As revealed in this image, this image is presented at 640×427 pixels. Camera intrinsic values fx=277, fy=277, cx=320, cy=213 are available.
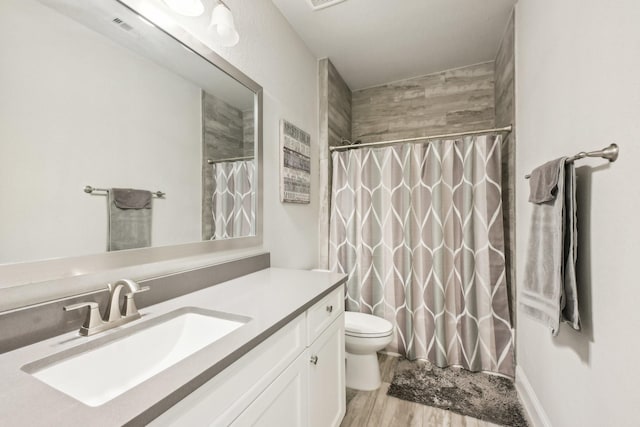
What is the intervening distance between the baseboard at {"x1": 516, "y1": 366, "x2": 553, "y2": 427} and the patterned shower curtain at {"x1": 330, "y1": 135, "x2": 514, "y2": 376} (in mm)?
149

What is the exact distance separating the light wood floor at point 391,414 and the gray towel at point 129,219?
4.62 feet

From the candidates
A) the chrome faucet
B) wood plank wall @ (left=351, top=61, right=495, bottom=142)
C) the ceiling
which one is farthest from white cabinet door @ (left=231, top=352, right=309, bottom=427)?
wood plank wall @ (left=351, top=61, right=495, bottom=142)

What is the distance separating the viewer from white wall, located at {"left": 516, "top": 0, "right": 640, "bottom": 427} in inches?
30.0

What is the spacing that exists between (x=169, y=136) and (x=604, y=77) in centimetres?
153

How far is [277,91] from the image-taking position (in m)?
1.81

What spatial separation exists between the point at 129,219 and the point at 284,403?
813 mm

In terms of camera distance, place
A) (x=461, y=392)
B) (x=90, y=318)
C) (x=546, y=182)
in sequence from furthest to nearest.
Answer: (x=461, y=392), (x=546, y=182), (x=90, y=318)

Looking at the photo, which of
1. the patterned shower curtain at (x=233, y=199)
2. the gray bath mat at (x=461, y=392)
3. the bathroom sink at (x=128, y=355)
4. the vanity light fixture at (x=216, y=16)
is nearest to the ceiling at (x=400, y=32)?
the vanity light fixture at (x=216, y=16)

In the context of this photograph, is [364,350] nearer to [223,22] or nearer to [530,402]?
[530,402]

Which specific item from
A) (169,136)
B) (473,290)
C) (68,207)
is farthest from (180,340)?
(473,290)

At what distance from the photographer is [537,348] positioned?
1479mm

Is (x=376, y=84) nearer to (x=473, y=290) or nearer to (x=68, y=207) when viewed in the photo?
(x=473, y=290)

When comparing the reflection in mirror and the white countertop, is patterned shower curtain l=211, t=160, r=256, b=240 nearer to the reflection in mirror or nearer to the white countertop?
the reflection in mirror

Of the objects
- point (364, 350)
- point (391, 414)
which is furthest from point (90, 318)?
point (391, 414)
